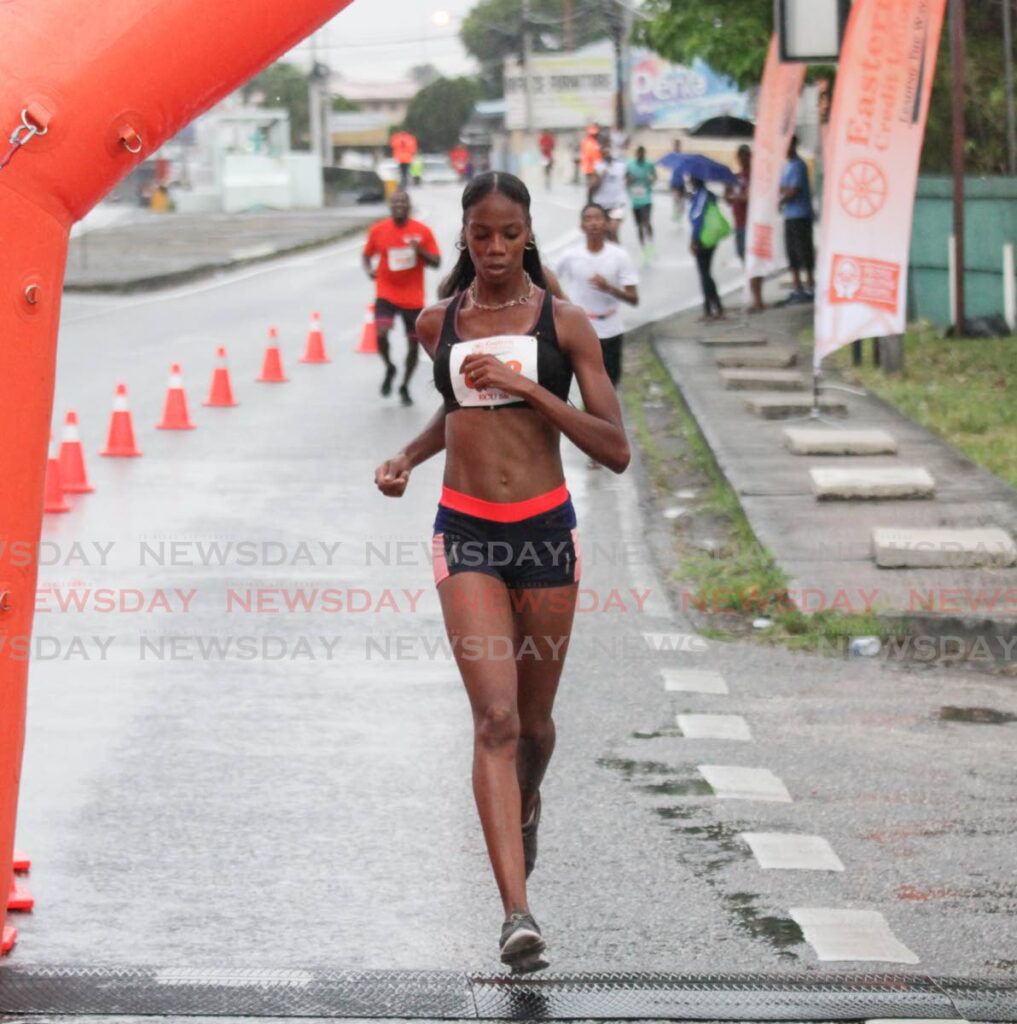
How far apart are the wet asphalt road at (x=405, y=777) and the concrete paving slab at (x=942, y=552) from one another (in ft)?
3.68

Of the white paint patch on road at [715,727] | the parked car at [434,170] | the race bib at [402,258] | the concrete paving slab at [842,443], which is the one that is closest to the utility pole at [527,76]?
the parked car at [434,170]

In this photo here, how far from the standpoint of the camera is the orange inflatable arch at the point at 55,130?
4.64m

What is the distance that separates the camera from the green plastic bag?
80.3ft

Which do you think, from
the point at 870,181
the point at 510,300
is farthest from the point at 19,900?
the point at 870,181

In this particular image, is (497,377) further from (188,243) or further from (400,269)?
(188,243)

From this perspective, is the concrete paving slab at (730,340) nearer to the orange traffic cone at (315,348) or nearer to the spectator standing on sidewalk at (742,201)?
the spectator standing on sidewalk at (742,201)

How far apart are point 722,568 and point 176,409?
23.2ft

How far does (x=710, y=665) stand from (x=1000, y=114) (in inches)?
652

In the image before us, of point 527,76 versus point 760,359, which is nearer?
point 760,359

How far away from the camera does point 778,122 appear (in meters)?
22.6

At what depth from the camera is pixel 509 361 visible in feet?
17.6

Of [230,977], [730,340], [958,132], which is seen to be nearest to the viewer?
[230,977]

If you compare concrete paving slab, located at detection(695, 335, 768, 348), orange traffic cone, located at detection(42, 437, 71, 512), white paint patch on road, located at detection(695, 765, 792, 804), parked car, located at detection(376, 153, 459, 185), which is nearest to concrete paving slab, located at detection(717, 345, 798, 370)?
concrete paving slab, located at detection(695, 335, 768, 348)

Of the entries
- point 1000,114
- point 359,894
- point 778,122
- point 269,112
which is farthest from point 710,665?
point 269,112
